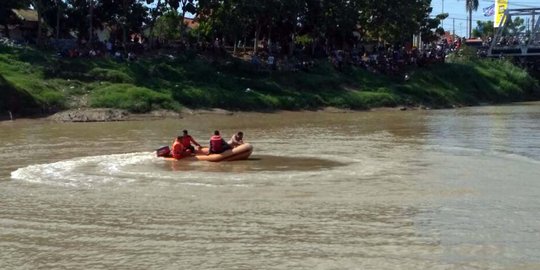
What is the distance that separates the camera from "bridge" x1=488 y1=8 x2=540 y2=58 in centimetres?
6544

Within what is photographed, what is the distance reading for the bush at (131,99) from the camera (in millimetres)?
39469

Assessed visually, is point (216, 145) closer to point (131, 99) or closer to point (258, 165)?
point (258, 165)

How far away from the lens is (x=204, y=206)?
1497cm

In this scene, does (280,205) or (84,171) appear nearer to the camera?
(280,205)

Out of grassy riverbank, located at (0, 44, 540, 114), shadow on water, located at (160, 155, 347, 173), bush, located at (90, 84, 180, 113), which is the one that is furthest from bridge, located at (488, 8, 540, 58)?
shadow on water, located at (160, 155, 347, 173)

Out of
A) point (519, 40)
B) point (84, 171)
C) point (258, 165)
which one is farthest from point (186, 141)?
point (519, 40)

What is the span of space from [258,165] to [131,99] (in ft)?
65.4

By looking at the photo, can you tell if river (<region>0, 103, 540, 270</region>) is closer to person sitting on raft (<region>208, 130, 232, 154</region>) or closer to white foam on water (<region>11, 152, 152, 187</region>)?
white foam on water (<region>11, 152, 152, 187</region>)

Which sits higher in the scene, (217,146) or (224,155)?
(217,146)

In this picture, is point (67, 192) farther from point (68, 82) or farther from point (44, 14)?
point (44, 14)

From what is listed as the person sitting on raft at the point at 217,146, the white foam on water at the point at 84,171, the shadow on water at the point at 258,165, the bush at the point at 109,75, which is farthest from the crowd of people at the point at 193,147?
the bush at the point at 109,75

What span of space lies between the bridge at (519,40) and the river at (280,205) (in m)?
38.6

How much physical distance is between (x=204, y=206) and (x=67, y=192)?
3.60 m

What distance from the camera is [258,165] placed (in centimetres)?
2138
